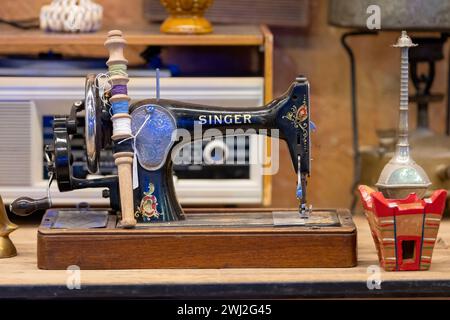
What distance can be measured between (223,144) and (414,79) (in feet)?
1.86

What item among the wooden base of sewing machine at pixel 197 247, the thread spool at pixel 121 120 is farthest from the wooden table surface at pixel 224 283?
the thread spool at pixel 121 120

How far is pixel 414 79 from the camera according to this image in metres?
2.63

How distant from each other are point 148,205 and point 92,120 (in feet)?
0.62

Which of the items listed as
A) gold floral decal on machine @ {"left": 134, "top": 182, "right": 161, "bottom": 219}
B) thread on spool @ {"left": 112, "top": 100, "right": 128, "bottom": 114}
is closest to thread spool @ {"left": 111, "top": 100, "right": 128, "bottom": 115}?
thread on spool @ {"left": 112, "top": 100, "right": 128, "bottom": 114}

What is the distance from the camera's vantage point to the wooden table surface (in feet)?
5.82

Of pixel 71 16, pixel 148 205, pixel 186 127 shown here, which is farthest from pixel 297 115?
pixel 71 16

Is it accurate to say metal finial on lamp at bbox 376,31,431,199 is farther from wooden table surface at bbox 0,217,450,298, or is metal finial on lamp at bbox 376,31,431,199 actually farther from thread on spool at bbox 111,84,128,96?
thread on spool at bbox 111,84,128,96

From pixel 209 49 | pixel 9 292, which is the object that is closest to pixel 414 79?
pixel 209 49

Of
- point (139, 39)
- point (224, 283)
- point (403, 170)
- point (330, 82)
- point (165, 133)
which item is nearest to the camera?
point (224, 283)

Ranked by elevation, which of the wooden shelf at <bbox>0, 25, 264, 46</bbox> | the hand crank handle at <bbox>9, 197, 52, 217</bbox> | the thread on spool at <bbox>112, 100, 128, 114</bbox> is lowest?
the hand crank handle at <bbox>9, 197, 52, 217</bbox>

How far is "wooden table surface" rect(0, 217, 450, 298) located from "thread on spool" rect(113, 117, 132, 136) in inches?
9.8

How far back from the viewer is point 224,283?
1780mm

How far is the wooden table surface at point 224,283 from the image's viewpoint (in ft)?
5.82

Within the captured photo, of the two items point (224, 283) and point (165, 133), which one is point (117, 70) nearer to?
point (165, 133)
